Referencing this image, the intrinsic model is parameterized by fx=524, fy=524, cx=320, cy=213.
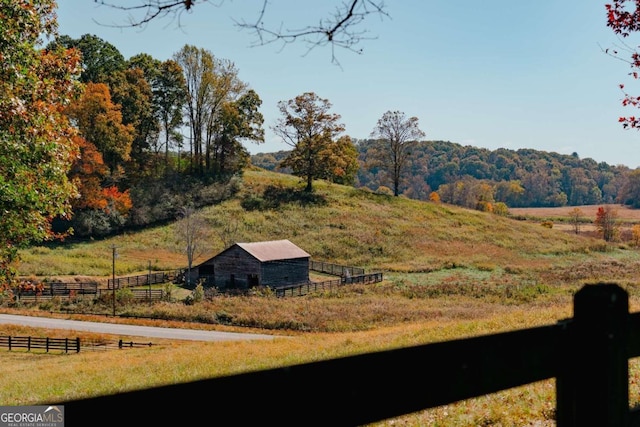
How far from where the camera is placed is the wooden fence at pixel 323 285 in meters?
43.5

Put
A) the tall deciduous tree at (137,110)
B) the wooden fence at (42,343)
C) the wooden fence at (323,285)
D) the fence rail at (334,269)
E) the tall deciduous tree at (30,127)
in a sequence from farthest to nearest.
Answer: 1. the tall deciduous tree at (137,110)
2. the fence rail at (334,269)
3. the wooden fence at (323,285)
4. the wooden fence at (42,343)
5. the tall deciduous tree at (30,127)

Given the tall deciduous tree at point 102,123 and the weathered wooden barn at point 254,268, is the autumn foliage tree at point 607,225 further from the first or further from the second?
the tall deciduous tree at point 102,123

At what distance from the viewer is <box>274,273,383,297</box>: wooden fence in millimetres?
43463

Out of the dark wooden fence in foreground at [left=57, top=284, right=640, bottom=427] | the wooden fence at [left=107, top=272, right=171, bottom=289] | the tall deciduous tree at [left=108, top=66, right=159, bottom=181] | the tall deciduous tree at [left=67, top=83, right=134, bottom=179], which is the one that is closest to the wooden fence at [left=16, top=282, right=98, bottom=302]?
the wooden fence at [left=107, top=272, right=171, bottom=289]

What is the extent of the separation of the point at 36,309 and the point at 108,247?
17546 mm

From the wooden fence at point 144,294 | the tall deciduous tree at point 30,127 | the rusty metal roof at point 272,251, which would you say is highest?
the tall deciduous tree at point 30,127

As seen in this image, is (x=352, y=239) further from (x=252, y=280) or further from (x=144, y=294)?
(x=144, y=294)

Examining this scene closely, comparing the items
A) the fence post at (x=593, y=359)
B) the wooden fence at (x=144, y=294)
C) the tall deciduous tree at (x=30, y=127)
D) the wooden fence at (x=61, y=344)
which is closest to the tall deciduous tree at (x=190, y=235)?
the wooden fence at (x=144, y=294)

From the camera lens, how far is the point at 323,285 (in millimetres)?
46000

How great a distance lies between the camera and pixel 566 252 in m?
65.1

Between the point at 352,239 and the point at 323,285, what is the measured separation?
57.8 feet

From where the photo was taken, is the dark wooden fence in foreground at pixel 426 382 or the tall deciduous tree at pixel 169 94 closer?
the dark wooden fence in foreground at pixel 426 382

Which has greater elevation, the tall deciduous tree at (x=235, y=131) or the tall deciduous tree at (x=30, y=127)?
the tall deciduous tree at (x=235, y=131)

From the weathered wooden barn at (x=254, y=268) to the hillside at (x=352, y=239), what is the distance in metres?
7.12
